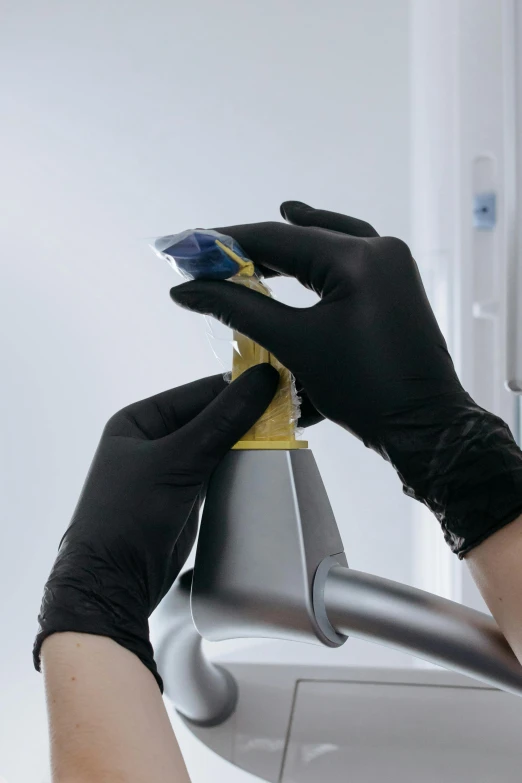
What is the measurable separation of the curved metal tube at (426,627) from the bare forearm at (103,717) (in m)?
0.15

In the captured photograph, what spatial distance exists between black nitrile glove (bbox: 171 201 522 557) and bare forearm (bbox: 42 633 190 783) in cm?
26

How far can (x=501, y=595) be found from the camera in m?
0.50

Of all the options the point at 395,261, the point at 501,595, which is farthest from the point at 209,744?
the point at 395,261

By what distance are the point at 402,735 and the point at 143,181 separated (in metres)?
1.12

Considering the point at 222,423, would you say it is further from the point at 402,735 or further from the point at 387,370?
the point at 402,735

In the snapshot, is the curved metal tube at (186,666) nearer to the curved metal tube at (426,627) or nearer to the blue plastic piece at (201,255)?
the curved metal tube at (426,627)

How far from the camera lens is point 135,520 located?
54 cm

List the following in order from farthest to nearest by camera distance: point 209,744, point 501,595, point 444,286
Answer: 1. point 444,286
2. point 209,744
3. point 501,595

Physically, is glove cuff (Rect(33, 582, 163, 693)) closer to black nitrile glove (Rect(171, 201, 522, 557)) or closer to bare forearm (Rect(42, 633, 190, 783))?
bare forearm (Rect(42, 633, 190, 783))

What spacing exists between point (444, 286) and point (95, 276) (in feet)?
2.25

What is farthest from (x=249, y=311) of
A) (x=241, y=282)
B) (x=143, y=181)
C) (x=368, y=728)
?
(x=143, y=181)

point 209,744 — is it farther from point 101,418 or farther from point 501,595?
point 101,418

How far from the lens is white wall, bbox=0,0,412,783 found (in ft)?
4.17

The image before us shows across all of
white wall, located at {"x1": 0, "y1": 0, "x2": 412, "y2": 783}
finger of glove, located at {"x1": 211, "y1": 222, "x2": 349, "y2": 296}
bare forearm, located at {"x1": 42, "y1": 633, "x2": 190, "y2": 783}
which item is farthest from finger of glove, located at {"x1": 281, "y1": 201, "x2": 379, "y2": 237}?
white wall, located at {"x1": 0, "y1": 0, "x2": 412, "y2": 783}
